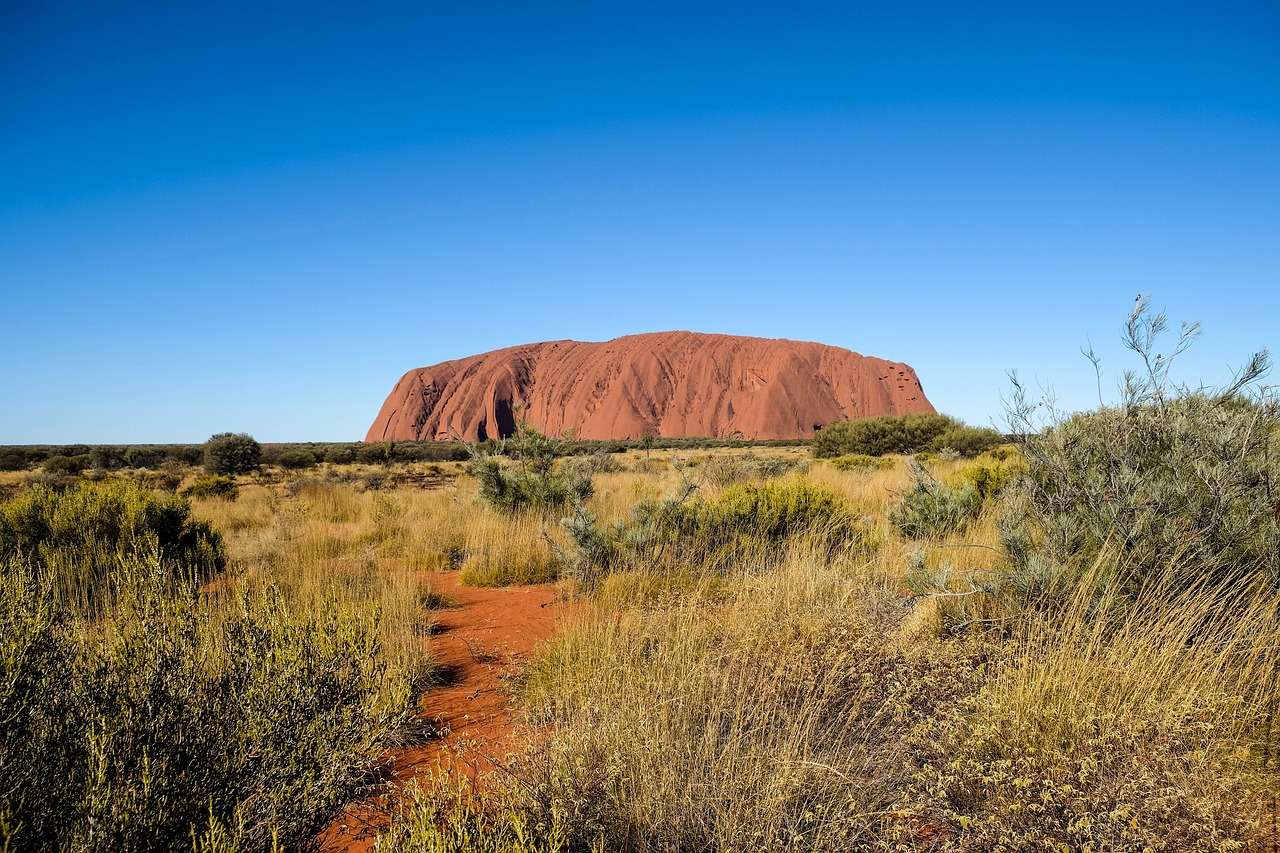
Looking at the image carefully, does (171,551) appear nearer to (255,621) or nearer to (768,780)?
(255,621)

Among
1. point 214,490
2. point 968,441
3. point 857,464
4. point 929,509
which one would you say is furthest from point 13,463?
point 968,441

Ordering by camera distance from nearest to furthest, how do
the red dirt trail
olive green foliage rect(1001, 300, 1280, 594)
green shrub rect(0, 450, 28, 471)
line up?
the red dirt trail → olive green foliage rect(1001, 300, 1280, 594) → green shrub rect(0, 450, 28, 471)

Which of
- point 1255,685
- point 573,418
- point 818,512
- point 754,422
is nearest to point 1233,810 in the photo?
point 1255,685

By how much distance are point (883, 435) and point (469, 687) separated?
2529 centimetres

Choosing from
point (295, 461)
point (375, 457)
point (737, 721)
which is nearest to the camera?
point (737, 721)

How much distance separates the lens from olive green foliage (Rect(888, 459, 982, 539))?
23.5 feet

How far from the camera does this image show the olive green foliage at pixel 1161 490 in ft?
13.6

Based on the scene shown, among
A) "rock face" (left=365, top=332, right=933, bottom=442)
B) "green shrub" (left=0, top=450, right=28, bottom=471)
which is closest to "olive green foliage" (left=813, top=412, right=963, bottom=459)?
"green shrub" (left=0, top=450, right=28, bottom=471)

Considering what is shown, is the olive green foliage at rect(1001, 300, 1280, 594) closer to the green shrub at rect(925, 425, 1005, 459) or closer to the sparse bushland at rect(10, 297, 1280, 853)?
the sparse bushland at rect(10, 297, 1280, 853)

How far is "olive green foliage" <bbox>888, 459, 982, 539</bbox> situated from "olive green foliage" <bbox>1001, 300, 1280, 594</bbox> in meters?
2.04

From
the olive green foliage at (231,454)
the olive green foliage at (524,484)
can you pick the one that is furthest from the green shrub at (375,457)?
the olive green foliage at (524,484)

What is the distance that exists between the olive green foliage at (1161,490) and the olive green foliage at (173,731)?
13.7 feet

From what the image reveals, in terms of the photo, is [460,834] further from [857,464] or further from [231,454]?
[231,454]

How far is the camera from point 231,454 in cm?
2373
